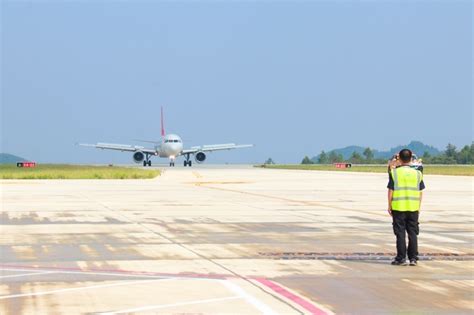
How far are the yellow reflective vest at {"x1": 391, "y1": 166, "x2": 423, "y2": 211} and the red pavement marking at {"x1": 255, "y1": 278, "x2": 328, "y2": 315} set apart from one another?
11.2 feet

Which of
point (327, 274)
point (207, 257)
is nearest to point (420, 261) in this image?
point (327, 274)

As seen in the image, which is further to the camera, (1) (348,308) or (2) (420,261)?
(2) (420,261)

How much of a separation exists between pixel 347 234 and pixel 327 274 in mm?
6478

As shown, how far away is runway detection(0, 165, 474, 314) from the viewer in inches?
392

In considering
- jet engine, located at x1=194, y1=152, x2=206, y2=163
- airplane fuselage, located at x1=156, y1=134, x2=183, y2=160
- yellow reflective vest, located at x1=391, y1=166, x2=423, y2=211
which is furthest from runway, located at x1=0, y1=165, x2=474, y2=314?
jet engine, located at x1=194, y1=152, x2=206, y2=163

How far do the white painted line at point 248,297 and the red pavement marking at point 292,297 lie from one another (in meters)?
0.40

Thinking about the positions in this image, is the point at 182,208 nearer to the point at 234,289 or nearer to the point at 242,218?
the point at 242,218

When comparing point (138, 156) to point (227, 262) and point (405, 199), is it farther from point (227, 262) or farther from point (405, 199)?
point (227, 262)

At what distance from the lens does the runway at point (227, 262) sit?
9945 millimetres

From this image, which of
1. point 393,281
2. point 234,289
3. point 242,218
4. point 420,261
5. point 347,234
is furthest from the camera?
point 242,218

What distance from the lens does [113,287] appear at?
10.9m

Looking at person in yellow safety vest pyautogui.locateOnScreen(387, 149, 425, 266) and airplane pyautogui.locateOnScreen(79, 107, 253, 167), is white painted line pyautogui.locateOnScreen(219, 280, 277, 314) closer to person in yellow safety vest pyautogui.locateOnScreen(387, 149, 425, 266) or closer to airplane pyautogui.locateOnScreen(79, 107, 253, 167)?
person in yellow safety vest pyautogui.locateOnScreen(387, 149, 425, 266)

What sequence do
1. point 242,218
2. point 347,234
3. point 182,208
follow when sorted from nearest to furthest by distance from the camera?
point 347,234, point 242,218, point 182,208

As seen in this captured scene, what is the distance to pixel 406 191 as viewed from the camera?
14211 millimetres
